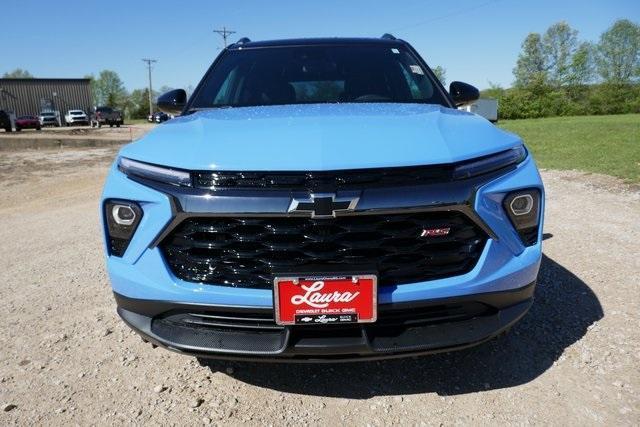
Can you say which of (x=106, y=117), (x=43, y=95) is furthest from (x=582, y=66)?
(x=43, y=95)

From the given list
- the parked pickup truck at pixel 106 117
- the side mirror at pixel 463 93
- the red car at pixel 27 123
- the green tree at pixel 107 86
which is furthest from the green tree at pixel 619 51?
the green tree at pixel 107 86

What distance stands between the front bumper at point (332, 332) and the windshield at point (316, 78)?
60.1 inches

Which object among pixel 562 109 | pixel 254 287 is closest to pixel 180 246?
pixel 254 287

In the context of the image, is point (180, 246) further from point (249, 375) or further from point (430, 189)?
point (430, 189)

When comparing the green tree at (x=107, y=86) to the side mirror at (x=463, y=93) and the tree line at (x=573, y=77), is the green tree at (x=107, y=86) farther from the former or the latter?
the side mirror at (x=463, y=93)

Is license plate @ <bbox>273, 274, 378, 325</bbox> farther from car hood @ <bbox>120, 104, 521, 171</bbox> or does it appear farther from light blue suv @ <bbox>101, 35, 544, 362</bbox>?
car hood @ <bbox>120, 104, 521, 171</bbox>

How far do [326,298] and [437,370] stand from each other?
0.90m

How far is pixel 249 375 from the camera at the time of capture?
2377mm

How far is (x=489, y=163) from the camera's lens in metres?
1.95

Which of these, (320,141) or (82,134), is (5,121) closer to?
(82,134)

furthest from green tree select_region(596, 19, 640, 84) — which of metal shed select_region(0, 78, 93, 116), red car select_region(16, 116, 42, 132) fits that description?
metal shed select_region(0, 78, 93, 116)

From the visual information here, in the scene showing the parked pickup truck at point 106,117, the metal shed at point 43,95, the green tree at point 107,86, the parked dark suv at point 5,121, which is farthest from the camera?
the green tree at point 107,86

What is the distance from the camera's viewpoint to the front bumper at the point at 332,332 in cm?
186

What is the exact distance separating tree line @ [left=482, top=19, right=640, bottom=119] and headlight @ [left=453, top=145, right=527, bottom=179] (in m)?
49.4
